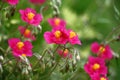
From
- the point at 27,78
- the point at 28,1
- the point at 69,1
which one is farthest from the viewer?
the point at 69,1

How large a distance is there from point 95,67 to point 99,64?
0.15ft

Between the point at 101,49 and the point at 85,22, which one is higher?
the point at 85,22

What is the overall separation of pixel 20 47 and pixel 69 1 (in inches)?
69.0

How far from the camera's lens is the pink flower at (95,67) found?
75.0 inches

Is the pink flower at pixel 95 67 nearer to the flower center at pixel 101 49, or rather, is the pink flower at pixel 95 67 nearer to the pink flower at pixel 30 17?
the flower center at pixel 101 49

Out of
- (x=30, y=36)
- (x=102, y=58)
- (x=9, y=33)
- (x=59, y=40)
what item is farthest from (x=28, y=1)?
(x=59, y=40)

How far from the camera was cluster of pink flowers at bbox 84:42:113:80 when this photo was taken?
74.0 inches

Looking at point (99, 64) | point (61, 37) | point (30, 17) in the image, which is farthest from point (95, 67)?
point (30, 17)

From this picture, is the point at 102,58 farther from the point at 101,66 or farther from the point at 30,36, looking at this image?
the point at 30,36

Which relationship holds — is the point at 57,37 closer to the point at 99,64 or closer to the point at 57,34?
the point at 57,34

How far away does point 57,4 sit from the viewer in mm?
1902

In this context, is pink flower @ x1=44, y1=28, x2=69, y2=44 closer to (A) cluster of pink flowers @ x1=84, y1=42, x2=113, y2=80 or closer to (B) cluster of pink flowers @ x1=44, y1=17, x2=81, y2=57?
(B) cluster of pink flowers @ x1=44, y1=17, x2=81, y2=57

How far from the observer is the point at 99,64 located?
198cm

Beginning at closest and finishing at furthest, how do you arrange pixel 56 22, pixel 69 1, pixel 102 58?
1. pixel 102 58
2. pixel 56 22
3. pixel 69 1
